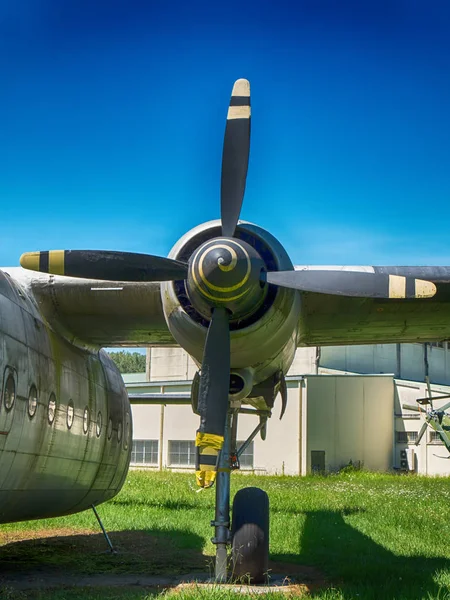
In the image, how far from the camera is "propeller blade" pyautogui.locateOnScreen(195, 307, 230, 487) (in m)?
8.57

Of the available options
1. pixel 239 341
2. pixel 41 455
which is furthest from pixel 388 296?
pixel 41 455

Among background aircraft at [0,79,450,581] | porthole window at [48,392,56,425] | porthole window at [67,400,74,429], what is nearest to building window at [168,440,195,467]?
background aircraft at [0,79,450,581]

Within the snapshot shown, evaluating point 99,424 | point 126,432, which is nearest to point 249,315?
point 99,424

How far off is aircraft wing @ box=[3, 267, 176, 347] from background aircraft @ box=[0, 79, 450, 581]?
Answer: 20 mm

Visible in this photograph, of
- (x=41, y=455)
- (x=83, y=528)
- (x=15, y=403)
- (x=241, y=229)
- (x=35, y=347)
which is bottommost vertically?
(x=83, y=528)

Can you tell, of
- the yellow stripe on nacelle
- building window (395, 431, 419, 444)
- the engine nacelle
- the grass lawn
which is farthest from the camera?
building window (395, 431, 419, 444)

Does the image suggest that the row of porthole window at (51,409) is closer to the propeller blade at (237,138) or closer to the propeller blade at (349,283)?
the propeller blade at (349,283)

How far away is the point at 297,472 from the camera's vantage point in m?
35.8

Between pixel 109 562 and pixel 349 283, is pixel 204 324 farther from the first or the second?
pixel 109 562

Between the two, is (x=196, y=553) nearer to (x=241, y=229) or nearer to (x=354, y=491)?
(x=241, y=229)

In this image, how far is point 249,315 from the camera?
891cm

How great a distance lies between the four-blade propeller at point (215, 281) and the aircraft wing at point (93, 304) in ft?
4.73

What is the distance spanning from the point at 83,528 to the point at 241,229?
31.1 feet

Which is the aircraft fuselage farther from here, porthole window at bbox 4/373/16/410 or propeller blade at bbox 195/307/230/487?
propeller blade at bbox 195/307/230/487
